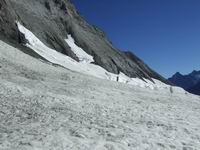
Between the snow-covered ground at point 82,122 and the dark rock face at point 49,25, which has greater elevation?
the dark rock face at point 49,25

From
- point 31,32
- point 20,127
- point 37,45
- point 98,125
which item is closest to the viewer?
point 20,127

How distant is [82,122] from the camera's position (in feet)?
56.2

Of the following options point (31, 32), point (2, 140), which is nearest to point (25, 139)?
point (2, 140)

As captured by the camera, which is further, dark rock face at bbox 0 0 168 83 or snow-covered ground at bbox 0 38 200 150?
dark rock face at bbox 0 0 168 83

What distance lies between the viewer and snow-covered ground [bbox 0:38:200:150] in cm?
1373

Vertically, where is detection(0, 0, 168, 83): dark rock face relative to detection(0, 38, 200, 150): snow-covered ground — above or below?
above

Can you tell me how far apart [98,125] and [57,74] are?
60.4 ft

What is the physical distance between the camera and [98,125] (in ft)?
55.0

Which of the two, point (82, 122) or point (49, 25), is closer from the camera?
point (82, 122)

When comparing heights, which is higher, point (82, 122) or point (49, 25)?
point (49, 25)

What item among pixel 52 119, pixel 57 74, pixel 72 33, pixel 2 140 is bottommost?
pixel 2 140

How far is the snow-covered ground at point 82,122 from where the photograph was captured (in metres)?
13.7

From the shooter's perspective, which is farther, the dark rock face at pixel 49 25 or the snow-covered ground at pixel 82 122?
the dark rock face at pixel 49 25

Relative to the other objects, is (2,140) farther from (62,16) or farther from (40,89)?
(62,16)
